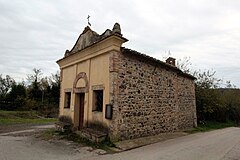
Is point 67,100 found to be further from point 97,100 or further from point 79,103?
point 97,100

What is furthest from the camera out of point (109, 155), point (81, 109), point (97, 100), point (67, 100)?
point (67, 100)

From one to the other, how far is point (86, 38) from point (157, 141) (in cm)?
668

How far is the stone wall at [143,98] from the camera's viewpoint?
9117 millimetres

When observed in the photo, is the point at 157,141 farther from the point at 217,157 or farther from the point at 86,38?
the point at 86,38

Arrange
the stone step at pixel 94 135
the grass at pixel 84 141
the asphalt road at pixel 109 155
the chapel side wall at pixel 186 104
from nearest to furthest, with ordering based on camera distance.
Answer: the asphalt road at pixel 109 155 → the grass at pixel 84 141 → the stone step at pixel 94 135 → the chapel side wall at pixel 186 104

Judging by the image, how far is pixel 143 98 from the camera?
34.5ft

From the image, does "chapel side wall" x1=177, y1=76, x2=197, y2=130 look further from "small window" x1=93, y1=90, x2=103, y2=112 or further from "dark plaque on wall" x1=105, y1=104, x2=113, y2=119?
"dark plaque on wall" x1=105, y1=104, x2=113, y2=119

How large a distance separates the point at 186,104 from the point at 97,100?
757 cm

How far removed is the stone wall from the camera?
29.9 ft

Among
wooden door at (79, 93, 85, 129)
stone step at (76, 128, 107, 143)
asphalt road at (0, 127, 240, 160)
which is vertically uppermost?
wooden door at (79, 93, 85, 129)

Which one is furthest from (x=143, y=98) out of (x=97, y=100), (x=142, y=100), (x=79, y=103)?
(x=79, y=103)

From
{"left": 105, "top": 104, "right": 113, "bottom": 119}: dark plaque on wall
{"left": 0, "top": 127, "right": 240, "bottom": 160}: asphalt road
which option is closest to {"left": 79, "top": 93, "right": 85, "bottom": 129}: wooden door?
{"left": 0, "top": 127, "right": 240, "bottom": 160}: asphalt road

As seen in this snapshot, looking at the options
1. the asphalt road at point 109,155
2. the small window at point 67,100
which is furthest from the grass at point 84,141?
the small window at point 67,100

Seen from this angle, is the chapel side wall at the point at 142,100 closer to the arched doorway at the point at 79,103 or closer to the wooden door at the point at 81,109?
the arched doorway at the point at 79,103
